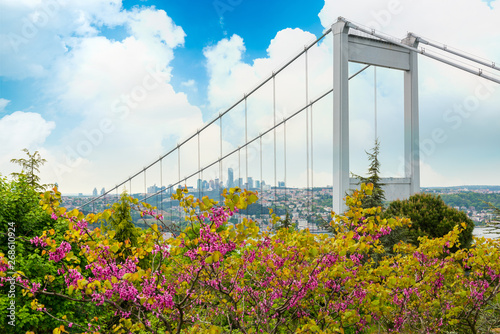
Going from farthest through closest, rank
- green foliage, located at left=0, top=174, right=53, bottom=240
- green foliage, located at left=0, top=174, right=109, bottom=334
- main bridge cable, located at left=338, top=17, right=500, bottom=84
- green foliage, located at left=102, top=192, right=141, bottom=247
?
main bridge cable, located at left=338, top=17, right=500, bottom=84 < green foliage, located at left=102, top=192, right=141, bottom=247 < green foliage, located at left=0, top=174, right=53, bottom=240 < green foliage, located at left=0, top=174, right=109, bottom=334

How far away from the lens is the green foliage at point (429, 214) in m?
9.20

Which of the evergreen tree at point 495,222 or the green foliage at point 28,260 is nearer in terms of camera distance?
the green foliage at point 28,260

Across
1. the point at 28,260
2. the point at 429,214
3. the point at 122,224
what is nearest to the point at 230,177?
the point at 122,224

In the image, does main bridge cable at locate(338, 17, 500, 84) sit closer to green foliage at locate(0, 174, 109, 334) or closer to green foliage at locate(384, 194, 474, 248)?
green foliage at locate(384, 194, 474, 248)

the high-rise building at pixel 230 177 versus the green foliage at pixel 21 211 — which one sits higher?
the high-rise building at pixel 230 177

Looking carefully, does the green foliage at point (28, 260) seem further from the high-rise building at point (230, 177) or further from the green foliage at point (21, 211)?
the high-rise building at point (230, 177)

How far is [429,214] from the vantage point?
929 cm

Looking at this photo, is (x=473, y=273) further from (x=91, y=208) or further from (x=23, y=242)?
(x=91, y=208)

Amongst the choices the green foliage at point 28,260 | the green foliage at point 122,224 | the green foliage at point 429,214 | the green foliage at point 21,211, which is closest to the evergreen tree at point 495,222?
the green foliage at point 429,214

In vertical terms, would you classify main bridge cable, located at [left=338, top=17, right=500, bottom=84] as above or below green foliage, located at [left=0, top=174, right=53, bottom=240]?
above

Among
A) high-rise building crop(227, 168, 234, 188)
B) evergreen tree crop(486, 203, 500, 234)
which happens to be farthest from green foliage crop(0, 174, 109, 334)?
evergreen tree crop(486, 203, 500, 234)

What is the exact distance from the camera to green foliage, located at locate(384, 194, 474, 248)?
9195 millimetres

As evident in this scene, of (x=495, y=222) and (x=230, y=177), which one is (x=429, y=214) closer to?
(x=495, y=222)

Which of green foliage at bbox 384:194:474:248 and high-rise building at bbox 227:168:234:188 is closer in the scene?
green foliage at bbox 384:194:474:248
